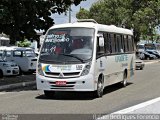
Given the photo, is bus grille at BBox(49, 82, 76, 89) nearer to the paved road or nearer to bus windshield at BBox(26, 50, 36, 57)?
the paved road

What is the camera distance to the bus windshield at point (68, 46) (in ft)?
47.9

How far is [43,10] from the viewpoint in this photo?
836 inches

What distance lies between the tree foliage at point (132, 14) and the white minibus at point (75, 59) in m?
34.2

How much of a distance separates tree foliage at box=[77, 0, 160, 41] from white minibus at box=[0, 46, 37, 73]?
869 inches

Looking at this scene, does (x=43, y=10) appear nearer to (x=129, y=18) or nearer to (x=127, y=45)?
(x=127, y=45)

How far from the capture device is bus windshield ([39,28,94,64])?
14.6 metres

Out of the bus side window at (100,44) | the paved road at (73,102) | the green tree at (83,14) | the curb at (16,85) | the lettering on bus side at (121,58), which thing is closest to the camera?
the paved road at (73,102)

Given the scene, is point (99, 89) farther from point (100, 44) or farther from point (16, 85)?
point (16, 85)

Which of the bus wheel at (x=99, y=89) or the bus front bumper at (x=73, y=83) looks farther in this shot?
the bus wheel at (x=99, y=89)

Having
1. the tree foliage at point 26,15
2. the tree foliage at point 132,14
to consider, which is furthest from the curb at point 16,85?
the tree foliage at point 132,14

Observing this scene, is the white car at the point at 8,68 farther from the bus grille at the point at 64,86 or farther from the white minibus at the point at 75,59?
the bus grille at the point at 64,86

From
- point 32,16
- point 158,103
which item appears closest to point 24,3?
point 32,16

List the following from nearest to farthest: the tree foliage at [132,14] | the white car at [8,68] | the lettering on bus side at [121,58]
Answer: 1. the lettering on bus side at [121,58]
2. the white car at [8,68]
3. the tree foliage at [132,14]

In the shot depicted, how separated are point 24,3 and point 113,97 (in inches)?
281
